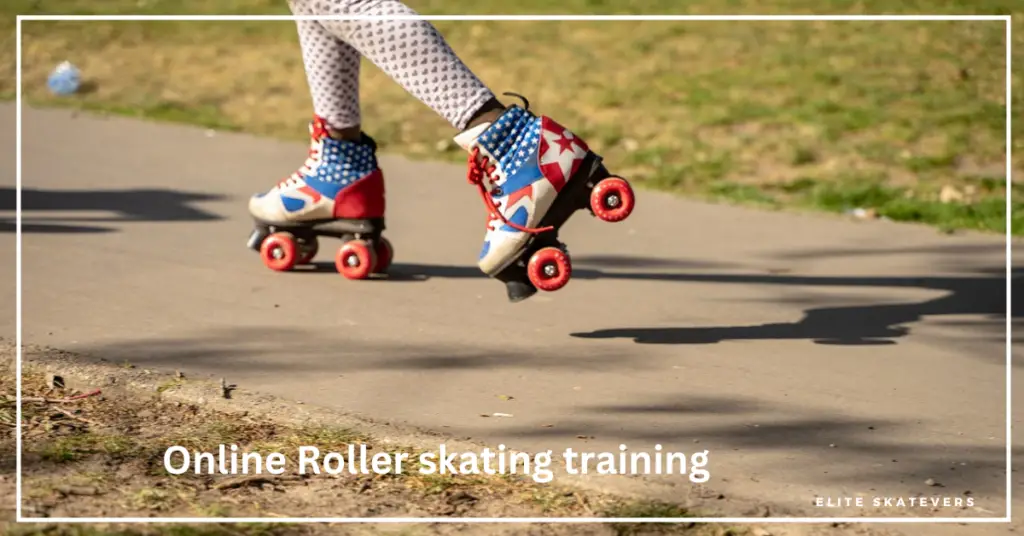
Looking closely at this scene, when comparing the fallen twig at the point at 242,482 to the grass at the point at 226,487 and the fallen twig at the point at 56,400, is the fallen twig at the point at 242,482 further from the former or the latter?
the fallen twig at the point at 56,400

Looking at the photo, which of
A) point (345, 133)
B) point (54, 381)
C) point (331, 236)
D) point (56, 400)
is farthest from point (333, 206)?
point (56, 400)

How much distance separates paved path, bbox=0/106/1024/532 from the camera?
377 centimetres

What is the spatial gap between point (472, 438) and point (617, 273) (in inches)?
81.8

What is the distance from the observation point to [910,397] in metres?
4.14

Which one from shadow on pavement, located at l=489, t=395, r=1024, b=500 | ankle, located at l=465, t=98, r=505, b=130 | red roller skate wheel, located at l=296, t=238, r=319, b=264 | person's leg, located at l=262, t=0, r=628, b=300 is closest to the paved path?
shadow on pavement, located at l=489, t=395, r=1024, b=500

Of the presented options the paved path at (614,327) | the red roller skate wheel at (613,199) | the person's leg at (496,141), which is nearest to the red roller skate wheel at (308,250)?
the paved path at (614,327)

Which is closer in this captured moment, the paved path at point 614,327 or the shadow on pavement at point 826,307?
the paved path at point 614,327

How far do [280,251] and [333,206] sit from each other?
0.93 ft

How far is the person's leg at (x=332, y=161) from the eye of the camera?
16.9ft

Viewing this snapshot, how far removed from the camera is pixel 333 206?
209 inches

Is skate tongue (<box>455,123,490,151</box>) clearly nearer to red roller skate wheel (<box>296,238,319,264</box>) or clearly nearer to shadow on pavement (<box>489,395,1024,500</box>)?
shadow on pavement (<box>489,395,1024,500</box>)

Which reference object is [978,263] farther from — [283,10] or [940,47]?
[283,10]

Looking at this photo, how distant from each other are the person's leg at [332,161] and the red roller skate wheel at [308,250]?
0.53 ft

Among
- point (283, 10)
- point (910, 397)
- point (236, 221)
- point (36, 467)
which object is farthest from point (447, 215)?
point (283, 10)
